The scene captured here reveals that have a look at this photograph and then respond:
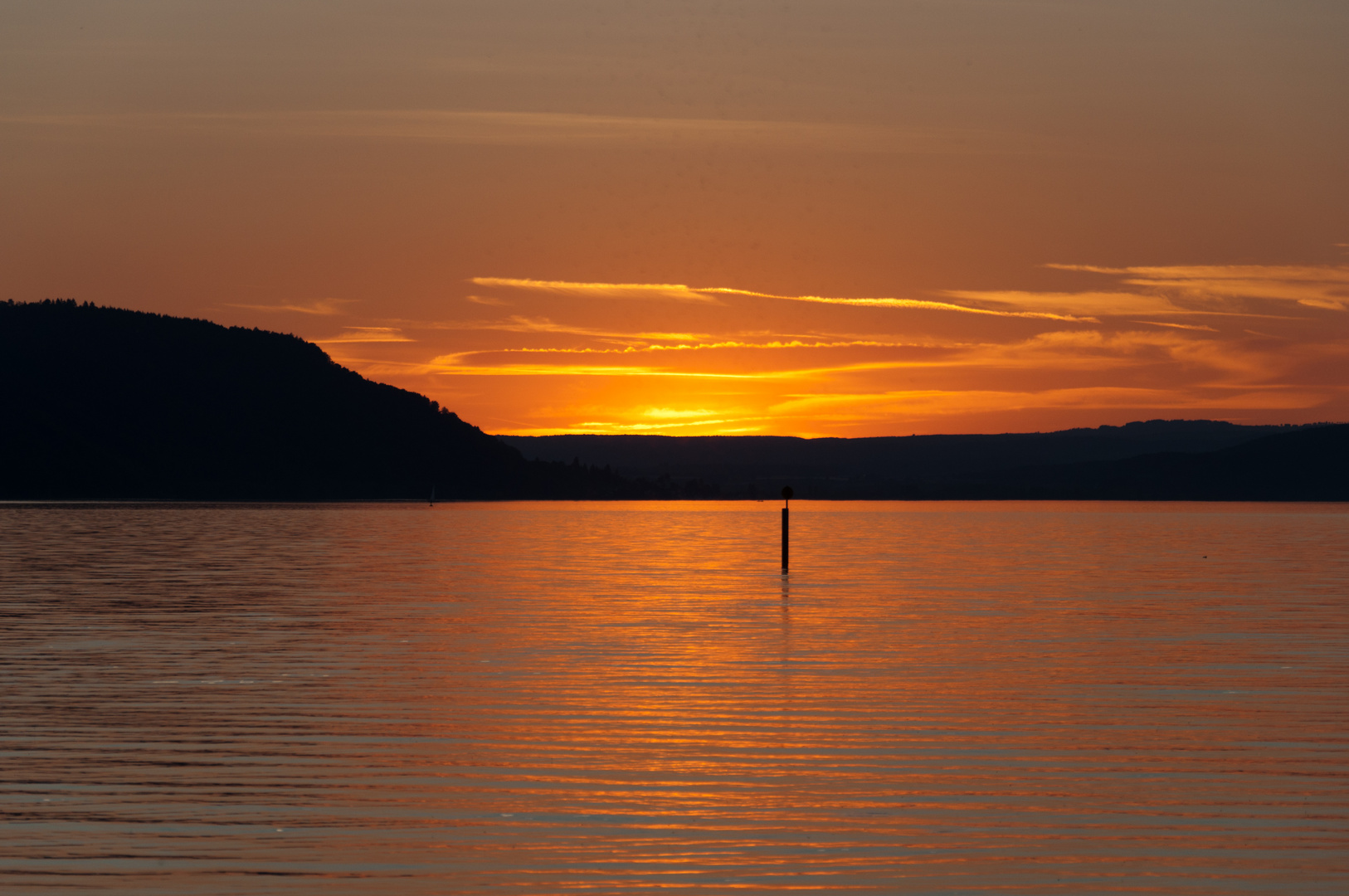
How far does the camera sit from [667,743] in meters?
17.7

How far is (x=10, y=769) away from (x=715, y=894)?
898 cm

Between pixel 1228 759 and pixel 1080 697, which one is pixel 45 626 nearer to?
pixel 1080 697

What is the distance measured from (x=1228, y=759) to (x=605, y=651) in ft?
44.7

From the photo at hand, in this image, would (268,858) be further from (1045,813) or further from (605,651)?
(605,651)

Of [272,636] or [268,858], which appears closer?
[268,858]

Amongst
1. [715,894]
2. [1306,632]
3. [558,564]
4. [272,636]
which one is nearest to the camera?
[715,894]

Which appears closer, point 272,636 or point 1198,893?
point 1198,893

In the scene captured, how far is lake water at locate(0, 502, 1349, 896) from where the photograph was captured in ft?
39.4

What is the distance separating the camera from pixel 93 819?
43.8ft

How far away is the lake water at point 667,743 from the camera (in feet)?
39.4

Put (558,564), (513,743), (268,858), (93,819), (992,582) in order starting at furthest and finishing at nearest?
(558,564), (992,582), (513,743), (93,819), (268,858)

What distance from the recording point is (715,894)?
11.1 metres

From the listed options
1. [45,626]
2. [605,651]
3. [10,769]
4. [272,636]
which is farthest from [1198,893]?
[45,626]

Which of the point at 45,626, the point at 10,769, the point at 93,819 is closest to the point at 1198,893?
the point at 93,819
